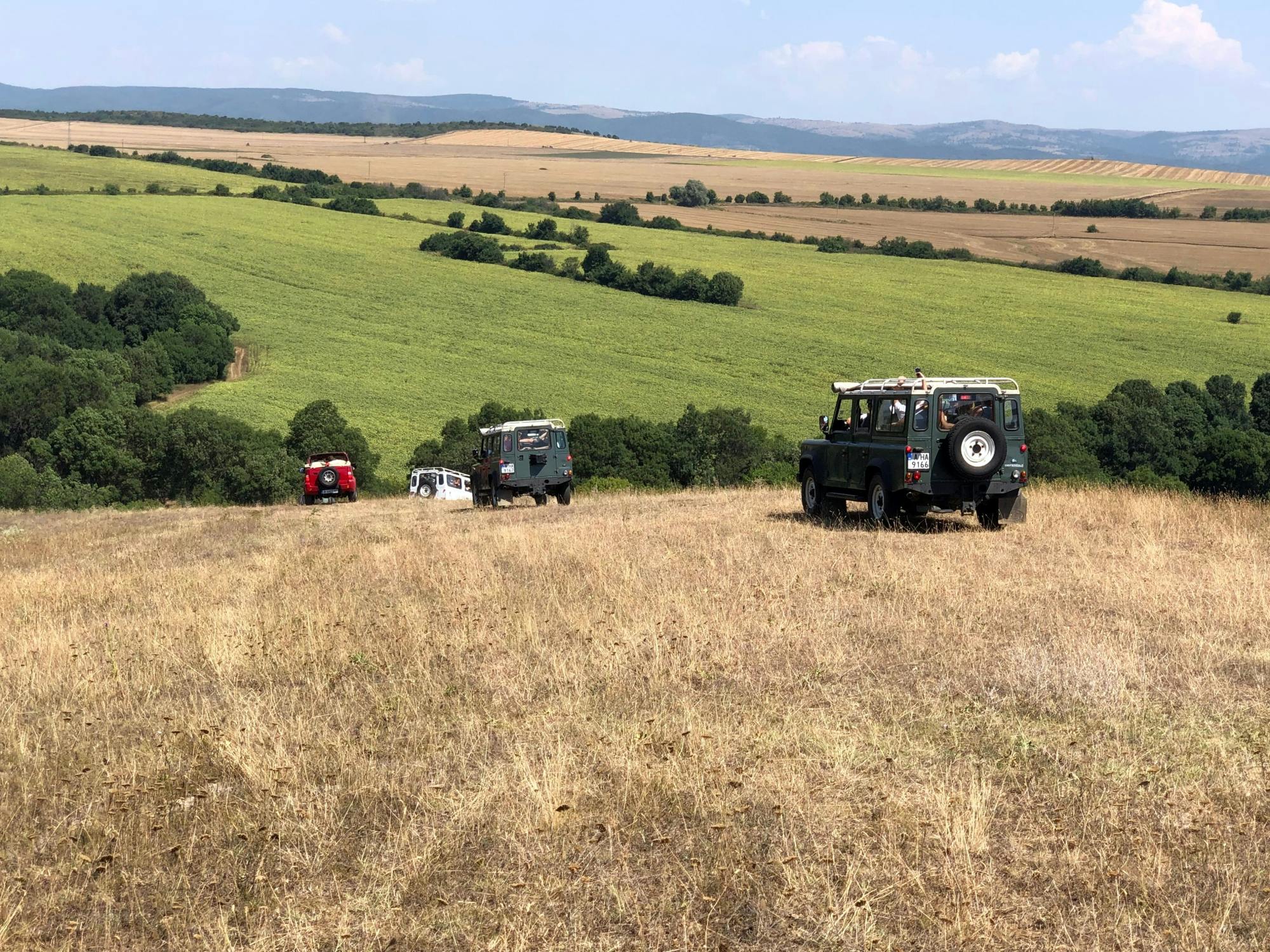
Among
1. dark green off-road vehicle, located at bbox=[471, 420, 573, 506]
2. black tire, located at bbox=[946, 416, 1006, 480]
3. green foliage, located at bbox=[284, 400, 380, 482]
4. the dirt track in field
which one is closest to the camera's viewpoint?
black tire, located at bbox=[946, 416, 1006, 480]

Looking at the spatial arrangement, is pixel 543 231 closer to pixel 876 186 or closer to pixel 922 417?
pixel 876 186

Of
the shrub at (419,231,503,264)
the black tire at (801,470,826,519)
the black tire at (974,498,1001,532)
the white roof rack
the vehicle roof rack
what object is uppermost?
the vehicle roof rack

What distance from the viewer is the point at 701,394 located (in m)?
72.5

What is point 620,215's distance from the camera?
129m

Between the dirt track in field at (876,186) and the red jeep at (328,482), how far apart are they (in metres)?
81.7

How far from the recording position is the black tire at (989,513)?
18672 mm

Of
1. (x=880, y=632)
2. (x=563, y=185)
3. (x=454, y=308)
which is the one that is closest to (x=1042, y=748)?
(x=880, y=632)

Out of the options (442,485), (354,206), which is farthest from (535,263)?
(442,485)

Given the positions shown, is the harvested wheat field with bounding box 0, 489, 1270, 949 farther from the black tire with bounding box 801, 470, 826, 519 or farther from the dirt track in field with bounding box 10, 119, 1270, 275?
the dirt track in field with bounding box 10, 119, 1270, 275

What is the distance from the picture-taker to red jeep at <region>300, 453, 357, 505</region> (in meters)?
40.9

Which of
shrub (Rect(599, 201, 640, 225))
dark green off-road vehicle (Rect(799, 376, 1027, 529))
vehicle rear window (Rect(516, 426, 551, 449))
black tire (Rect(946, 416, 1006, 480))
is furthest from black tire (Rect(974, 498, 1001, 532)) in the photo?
shrub (Rect(599, 201, 640, 225))

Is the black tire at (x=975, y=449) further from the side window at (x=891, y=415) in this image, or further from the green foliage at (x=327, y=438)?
the green foliage at (x=327, y=438)

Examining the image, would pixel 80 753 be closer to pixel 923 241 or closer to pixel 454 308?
pixel 454 308

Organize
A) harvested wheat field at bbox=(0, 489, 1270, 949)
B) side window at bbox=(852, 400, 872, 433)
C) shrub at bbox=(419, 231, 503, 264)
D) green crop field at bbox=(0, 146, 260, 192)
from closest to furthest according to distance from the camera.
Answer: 1. harvested wheat field at bbox=(0, 489, 1270, 949)
2. side window at bbox=(852, 400, 872, 433)
3. shrub at bbox=(419, 231, 503, 264)
4. green crop field at bbox=(0, 146, 260, 192)
